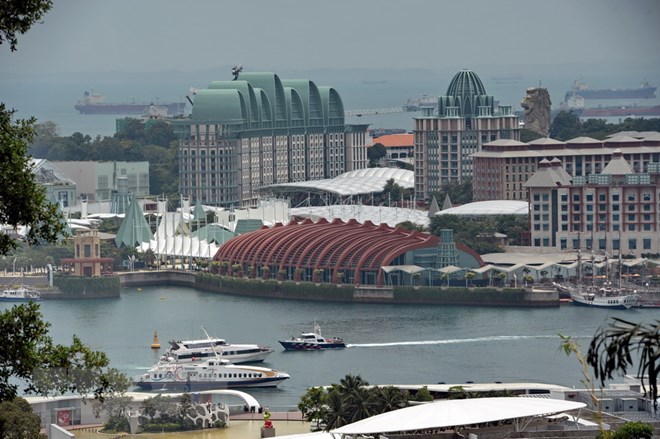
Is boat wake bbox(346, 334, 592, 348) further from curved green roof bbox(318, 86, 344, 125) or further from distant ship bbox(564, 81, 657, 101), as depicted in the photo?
distant ship bbox(564, 81, 657, 101)

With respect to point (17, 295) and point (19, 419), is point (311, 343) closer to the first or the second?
point (17, 295)

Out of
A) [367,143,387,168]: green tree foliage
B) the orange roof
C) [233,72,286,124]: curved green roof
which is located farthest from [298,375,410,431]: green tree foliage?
the orange roof

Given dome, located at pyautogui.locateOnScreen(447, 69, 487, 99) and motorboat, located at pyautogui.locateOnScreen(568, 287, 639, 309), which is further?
dome, located at pyautogui.locateOnScreen(447, 69, 487, 99)

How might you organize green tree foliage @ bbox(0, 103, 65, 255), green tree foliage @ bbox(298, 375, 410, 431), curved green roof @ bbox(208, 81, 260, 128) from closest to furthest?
1. green tree foliage @ bbox(0, 103, 65, 255)
2. green tree foliage @ bbox(298, 375, 410, 431)
3. curved green roof @ bbox(208, 81, 260, 128)

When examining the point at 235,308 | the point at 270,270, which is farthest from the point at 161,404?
the point at 270,270

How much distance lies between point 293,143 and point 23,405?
158ft

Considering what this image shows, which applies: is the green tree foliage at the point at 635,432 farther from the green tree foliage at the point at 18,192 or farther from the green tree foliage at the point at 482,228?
the green tree foliage at the point at 482,228

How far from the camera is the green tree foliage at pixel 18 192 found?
9898 mm

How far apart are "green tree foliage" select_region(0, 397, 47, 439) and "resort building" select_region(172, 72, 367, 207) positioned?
4274cm

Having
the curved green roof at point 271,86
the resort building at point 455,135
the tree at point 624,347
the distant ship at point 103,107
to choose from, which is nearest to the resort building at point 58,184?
the curved green roof at point 271,86

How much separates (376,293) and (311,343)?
942cm

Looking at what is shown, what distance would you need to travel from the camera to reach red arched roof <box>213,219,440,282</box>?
48469mm

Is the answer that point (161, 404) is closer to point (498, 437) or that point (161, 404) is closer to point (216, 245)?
point (498, 437)

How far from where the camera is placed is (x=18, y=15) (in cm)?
1002
